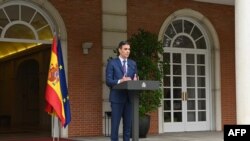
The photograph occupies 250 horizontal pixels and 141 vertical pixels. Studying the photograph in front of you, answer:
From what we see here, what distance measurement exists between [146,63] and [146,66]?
0.09 metres

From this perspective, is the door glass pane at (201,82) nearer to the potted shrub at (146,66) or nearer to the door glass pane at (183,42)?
the door glass pane at (183,42)

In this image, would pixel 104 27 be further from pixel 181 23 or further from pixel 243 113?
pixel 243 113

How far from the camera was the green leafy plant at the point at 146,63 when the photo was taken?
11.2 metres

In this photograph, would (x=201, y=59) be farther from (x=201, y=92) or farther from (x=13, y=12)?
(x=13, y=12)

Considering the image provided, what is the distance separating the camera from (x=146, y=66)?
11.2m

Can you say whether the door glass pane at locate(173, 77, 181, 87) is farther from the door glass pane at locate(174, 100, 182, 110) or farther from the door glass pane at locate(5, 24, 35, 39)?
the door glass pane at locate(5, 24, 35, 39)

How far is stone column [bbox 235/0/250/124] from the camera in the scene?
7.88m

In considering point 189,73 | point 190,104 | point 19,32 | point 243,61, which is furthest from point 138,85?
point 190,104

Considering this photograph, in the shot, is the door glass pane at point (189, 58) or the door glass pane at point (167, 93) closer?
the door glass pane at point (167, 93)

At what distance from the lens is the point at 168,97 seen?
13.8 m

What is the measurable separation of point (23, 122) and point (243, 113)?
13.9 m

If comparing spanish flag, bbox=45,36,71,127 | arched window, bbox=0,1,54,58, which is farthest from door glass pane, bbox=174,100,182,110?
spanish flag, bbox=45,36,71,127

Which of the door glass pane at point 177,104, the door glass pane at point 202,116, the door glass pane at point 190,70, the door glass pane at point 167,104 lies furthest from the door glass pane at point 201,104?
the door glass pane at point 167,104

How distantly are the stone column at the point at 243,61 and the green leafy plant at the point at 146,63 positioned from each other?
11.5 feet
